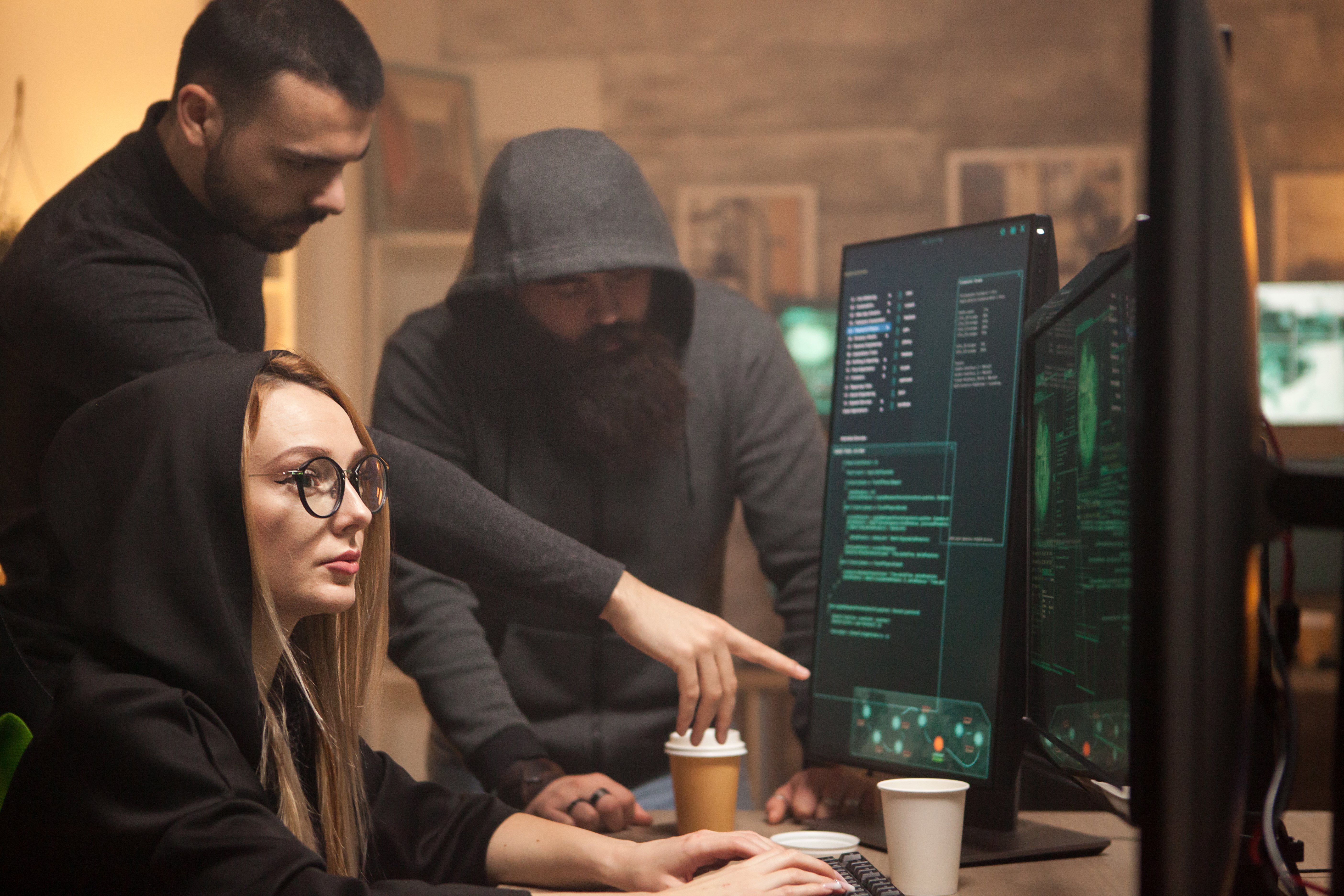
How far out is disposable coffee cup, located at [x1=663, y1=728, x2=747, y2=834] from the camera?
3.52ft

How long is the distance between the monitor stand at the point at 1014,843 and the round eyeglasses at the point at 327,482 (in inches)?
22.9

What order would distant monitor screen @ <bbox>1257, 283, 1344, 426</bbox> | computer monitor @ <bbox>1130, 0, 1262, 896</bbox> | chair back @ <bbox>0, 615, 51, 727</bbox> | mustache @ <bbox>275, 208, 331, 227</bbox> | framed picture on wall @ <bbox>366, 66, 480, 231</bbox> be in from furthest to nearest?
1. distant monitor screen @ <bbox>1257, 283, 1344, 426</bbox>
2. framed picture on wall @ <bbox>366, 66, 480, 231</bbox>
3. mustache @ <bbox>275, 208, 331, 227</bbox>
4. chair back @ <bbox>0, 615, 51, 727</bbox>
5. computer monitor @ <bbox>1130, 0, 1262, 896</bbox>

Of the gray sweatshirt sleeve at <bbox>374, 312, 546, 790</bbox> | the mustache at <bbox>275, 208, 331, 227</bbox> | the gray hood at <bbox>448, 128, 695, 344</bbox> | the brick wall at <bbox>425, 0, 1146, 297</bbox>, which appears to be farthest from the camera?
the brick wall at <bbox>425, 0, 1146, 297</bbox>

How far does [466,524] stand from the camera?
3.79ft

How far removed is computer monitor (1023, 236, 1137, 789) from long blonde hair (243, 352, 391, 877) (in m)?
0.63

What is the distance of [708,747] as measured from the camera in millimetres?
1089

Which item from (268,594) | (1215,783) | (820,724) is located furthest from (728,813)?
(1215,783)

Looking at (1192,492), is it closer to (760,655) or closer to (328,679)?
(760,655)

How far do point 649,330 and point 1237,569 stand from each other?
121 cm

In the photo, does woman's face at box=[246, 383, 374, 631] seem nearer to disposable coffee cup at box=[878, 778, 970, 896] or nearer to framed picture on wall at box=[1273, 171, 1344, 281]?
disposable coffee cup at box=[878, 778, 970, 896]

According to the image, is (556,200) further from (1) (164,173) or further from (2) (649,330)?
(1) (164,173)

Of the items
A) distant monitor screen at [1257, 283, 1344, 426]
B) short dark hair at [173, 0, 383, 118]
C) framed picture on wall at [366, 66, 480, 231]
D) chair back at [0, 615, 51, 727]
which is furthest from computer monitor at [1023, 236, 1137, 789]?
distant monitor screen at [1257, 283, 1344, 426]

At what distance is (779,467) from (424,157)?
177 centimetres

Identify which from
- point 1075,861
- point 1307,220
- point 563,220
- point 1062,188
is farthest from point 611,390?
point 1307,220
